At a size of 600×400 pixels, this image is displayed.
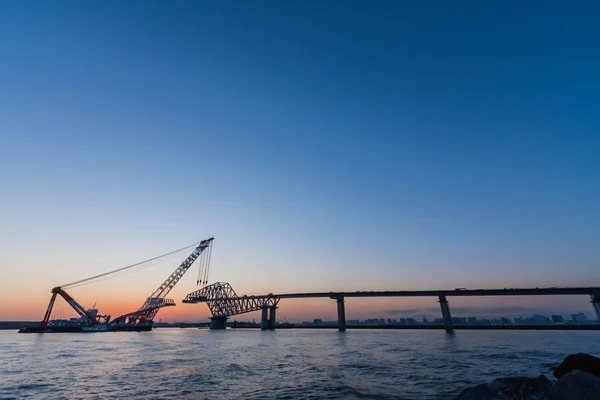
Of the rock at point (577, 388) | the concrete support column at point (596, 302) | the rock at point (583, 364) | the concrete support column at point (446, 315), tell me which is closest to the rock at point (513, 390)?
the rock at point (577, 388)

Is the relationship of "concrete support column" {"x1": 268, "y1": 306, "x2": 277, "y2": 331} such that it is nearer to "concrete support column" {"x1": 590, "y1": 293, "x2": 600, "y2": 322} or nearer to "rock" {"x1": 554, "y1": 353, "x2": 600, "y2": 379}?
"concrete support column" {"x1": 590, "y1": 293, "x2": 600, "y2": 322}

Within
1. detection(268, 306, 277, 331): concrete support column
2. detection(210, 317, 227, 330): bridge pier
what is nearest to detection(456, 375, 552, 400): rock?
detection(268, 306, 277, 331): concrete support column

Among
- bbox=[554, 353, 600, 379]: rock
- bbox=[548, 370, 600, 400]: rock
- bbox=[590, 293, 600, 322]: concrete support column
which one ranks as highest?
bbox=[590, 293, 600, 322]: concrete support column

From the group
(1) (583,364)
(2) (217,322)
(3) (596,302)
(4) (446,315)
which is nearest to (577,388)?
(1) (583,364)

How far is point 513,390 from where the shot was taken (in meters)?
10.1

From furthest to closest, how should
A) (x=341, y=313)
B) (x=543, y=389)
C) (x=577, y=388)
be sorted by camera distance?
(x=341, y=313) → (x=543, y=389) → (x=577, y=388)

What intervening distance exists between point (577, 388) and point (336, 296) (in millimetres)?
119714

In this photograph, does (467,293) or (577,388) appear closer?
(577,388)

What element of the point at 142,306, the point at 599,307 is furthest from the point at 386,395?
the point at 142,306

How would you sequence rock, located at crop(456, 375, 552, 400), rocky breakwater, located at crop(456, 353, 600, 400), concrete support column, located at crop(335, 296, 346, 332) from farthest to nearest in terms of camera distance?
concrete support column, located at crop(335, 296, 346, 332) → rock, located at crop(456, 375, 552, 400) → rocky breakwater, located at crop(456, 353, 600, 400)

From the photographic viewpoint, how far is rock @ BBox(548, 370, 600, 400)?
920 centimetres

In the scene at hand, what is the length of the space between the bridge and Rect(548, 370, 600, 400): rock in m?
115

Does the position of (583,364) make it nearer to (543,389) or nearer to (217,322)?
(543,389)

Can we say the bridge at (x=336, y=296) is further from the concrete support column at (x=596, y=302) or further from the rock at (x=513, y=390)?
the rock at (x=513, y=390)
